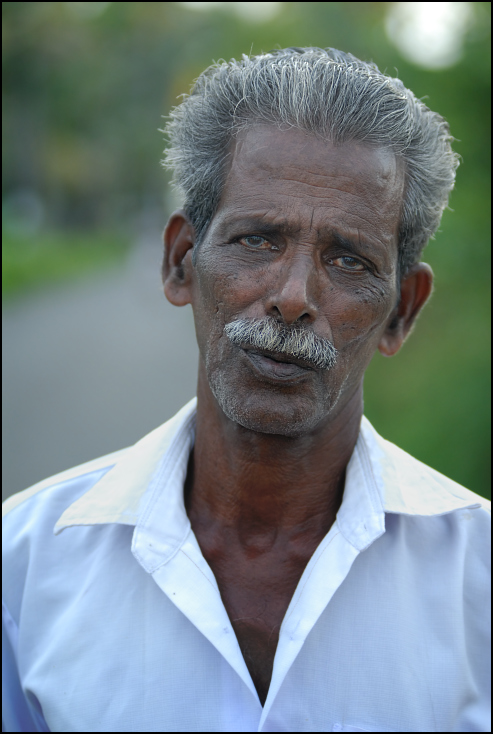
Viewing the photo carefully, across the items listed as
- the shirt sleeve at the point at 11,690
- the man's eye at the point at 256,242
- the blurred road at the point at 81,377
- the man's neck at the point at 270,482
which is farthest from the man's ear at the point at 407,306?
the shirt sleeve at the point at 11,690

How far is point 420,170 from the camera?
2344 millimetres

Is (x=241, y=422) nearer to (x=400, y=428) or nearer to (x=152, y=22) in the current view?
(x=400, y=428)

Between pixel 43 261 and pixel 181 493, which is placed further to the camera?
pixel 43 261

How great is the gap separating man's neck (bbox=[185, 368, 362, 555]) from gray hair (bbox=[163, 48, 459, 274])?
2.13 feet

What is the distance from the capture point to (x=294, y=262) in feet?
6.79

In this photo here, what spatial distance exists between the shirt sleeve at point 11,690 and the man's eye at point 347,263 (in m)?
1.56

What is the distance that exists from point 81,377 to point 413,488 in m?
8.31

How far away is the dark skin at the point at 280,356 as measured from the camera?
2078mm

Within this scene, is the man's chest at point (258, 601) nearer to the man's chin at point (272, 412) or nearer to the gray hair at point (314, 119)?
the man's chin at point (272, 412)

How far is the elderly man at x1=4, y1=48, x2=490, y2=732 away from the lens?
2.04 meters

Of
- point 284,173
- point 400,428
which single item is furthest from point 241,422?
point 400,428

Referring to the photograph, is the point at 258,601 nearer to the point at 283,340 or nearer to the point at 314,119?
the point at 283,340

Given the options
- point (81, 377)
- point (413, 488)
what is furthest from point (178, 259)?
point (81, 377)

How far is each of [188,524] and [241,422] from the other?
0.42m
